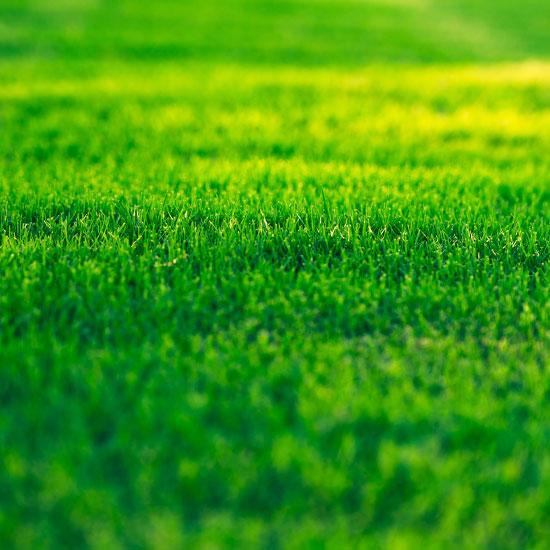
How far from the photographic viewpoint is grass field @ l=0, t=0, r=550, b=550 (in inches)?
63.3

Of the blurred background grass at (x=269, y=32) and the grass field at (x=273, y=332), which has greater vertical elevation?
the blurred background grass at (x=269, y=32)

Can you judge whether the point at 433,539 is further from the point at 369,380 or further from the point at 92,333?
the point at 92,333

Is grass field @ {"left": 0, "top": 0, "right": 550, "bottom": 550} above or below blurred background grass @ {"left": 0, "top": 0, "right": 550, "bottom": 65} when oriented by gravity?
below

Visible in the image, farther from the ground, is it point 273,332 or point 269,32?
point 269,32

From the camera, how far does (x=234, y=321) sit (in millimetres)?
2447

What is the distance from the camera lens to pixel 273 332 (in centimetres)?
236

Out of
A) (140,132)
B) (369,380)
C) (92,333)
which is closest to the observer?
(369,380)

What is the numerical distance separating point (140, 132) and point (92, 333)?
10.5 ft

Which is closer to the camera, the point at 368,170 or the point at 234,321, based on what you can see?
the point at 234,321

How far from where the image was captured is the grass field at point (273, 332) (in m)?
1.61

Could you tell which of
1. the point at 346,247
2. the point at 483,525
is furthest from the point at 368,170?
the point at 483,525

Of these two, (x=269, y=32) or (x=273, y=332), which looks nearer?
(x=273, y=332)

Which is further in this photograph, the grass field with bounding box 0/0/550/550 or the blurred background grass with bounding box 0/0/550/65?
the blurred background grass with bounding box 0/0/550/65

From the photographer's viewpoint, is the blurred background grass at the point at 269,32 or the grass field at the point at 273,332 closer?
the grass field at the point at 273,332
